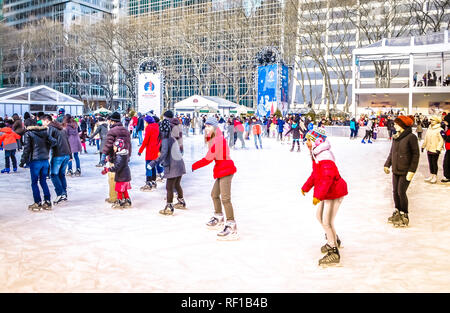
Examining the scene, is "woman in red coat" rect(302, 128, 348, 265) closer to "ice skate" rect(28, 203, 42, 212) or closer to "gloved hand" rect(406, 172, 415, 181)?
Result: "gloved hand" rect(406, 172, 415, 181)

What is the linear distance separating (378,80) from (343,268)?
3648 centimetres

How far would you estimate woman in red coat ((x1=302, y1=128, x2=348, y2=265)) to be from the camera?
438 cm

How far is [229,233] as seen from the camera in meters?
5.43

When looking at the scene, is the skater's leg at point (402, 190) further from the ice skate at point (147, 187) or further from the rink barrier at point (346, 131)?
the rink barrier at point (346, 131)

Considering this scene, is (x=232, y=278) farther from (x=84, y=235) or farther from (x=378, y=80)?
(x=378, y=80)

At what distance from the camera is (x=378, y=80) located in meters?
37.9

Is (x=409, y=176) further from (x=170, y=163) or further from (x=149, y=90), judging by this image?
(x=149, y=90)

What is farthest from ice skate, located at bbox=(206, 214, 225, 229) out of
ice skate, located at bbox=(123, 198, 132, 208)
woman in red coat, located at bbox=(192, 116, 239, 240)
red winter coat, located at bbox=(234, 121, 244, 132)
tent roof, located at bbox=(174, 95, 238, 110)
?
tent roof, located at bbox=(174, 95, 238, 110)

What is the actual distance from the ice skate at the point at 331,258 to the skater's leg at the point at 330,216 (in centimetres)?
8

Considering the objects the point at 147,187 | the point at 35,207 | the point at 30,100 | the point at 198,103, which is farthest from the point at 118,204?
the point at 198,103

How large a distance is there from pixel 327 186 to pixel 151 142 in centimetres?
448

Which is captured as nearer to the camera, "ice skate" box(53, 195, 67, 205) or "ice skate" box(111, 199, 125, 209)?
"ice skate" box(111, 199, 125, 209)

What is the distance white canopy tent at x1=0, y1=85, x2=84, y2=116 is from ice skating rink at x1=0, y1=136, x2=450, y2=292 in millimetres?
22510
